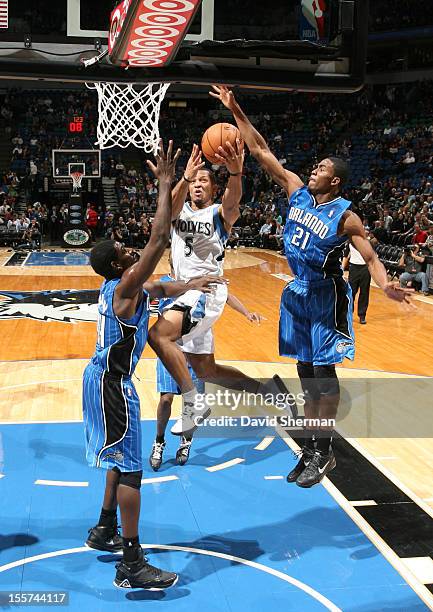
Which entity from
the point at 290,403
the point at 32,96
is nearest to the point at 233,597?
the point at 290,403

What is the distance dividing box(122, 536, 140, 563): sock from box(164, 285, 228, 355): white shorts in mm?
1673

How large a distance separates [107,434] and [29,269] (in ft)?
45.1

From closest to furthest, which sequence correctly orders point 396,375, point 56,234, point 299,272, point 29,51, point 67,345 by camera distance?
point 299,272
point 29,51
point 396,375
point 67,345
point 56,234

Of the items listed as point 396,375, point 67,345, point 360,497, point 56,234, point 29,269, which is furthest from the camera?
point 56,234

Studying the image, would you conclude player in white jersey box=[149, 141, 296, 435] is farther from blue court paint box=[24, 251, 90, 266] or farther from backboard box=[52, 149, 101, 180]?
backboard box=[52, 149, 101, 180]

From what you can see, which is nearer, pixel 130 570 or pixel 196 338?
pixel 130 570

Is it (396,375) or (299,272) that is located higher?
(299,272)

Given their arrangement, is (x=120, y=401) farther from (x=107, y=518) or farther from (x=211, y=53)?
(x=211, y=53)

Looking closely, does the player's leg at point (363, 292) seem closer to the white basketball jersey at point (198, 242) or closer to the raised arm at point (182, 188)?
the white basketball jersey at point (198, 242)

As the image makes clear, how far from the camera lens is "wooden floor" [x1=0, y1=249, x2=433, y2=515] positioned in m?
6.07

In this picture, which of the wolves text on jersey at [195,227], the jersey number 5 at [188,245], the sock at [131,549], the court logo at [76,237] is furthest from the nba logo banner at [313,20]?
the court logo at [76,237]

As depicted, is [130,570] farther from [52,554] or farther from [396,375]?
[396,375]

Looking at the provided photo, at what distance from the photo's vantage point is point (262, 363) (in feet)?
28.6

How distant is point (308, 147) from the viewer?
27.8 meters
